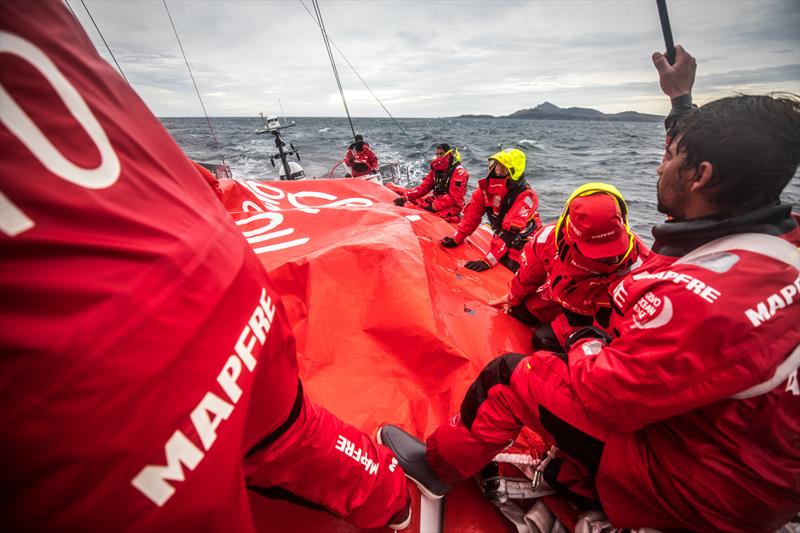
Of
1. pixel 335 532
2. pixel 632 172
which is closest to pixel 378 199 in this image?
pixel 335 532

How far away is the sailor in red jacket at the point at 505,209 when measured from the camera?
4020 mm

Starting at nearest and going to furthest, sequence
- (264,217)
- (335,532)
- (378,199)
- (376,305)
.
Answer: (335,532) → (376,305) → (264,217) → (378,199)

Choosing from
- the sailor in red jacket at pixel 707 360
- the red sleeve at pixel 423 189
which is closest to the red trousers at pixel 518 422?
the sailor in red jacket at pixel 707 360

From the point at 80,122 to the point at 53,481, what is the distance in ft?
1.69

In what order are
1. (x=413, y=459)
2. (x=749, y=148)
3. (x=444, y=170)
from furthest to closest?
(x=444, y=170)
(x=413, y=459)
(x=749, y=148)

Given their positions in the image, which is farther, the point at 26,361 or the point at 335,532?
the point at 335,532

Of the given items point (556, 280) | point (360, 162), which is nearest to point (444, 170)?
point (360, 162)

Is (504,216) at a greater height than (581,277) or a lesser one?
greater

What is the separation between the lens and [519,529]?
1394 millimetres

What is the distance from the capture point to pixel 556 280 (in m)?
2.43

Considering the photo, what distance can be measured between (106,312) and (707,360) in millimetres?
1325

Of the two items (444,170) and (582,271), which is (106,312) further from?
(444,170)

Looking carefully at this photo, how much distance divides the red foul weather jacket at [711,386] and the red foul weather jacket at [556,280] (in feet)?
3.78

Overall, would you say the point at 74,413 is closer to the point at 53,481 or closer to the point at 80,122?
the point at 53,481
